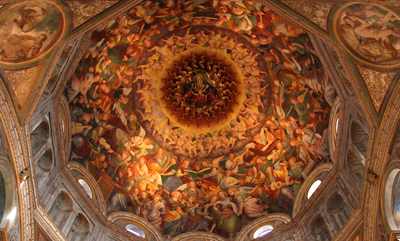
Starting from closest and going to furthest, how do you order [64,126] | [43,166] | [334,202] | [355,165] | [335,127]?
[355,165] < [43,166] < [334,202] < [335,127] < [64,126]

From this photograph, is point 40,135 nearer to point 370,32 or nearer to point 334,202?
point 334,202

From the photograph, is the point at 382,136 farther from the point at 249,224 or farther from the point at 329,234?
the point at 249,224

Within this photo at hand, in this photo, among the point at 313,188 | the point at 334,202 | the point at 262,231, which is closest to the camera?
the point at 334,202

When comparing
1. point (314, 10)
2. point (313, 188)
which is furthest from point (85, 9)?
point (313, 188)

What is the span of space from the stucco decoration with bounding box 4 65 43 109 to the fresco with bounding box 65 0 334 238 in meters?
3.97

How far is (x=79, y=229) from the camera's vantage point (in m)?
17.5

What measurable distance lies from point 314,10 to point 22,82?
10651mm

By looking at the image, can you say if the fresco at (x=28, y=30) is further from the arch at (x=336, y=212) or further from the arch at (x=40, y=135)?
the arch at (x=336, y=212)

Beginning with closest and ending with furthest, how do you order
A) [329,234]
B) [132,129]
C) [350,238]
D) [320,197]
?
[350,238] → [329,234] → [320,197] → [132,129]

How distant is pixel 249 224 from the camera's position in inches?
823

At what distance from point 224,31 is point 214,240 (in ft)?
36.3

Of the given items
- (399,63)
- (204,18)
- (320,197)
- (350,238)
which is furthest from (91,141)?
(399,63)

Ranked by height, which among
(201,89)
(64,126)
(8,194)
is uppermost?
(201,89)

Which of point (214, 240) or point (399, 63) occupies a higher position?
point (399, 63)
